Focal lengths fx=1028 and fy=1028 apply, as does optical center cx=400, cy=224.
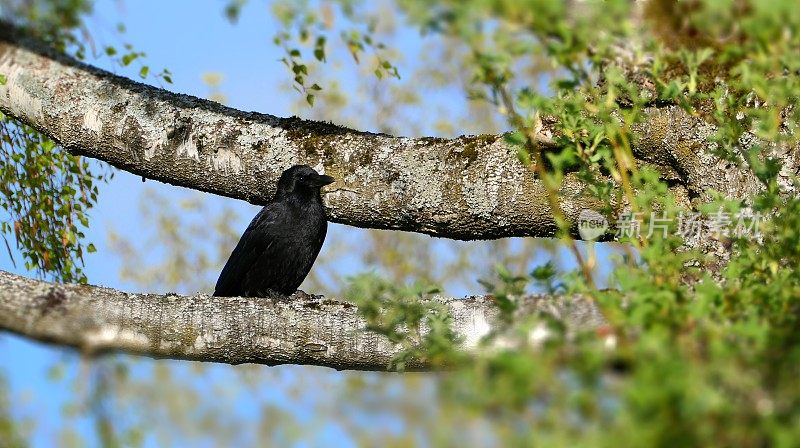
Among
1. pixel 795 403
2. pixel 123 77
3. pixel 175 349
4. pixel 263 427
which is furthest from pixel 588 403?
pixel 263 427

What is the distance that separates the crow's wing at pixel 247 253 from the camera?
16.9 feet

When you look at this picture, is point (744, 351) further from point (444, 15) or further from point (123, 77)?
point (123, 77)

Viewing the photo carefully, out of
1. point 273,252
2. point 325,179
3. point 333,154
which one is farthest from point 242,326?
point 273,252

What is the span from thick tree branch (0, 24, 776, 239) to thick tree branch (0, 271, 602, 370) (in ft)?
1.66

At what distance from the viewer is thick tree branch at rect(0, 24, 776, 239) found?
403 cm

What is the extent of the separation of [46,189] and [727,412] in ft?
14.3

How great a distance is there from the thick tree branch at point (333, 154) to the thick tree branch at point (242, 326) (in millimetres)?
505

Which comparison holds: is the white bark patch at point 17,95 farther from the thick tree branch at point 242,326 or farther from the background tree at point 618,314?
the background tree at point 618,314

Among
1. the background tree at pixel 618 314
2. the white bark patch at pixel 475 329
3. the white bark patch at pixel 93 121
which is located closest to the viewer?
the background tree at pixel 618 314

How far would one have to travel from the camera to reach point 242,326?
371cm

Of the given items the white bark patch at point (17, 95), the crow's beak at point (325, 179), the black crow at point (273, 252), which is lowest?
the crow's beak at point (325, 179)

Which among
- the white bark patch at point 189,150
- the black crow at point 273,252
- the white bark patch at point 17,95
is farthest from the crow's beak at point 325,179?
the white bark patch at point 17,95

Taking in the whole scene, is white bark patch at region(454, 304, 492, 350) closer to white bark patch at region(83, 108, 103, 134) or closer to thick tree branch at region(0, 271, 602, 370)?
thick tree branch at region(0, 271, 602, 370)

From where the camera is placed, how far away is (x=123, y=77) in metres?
4.65
